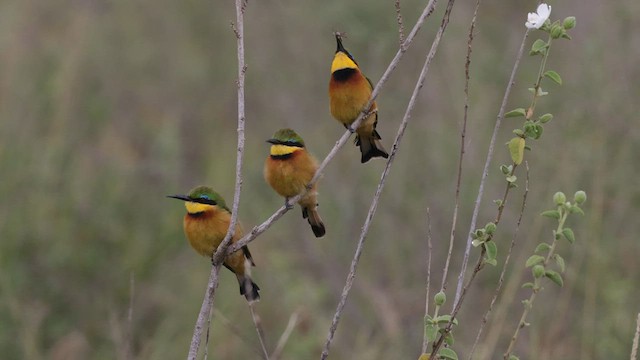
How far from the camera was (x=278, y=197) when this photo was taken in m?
6.04

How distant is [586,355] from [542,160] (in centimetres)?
150

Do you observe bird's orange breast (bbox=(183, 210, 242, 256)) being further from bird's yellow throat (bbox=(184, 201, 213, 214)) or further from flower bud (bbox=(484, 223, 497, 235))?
flower bud (bbox=(484, 223, 497, 235))

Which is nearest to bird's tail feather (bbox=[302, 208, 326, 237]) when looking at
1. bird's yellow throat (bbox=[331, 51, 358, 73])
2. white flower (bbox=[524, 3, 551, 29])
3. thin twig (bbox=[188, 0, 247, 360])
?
bird's yellow throat (bbox=[331, 51, 358, 73])

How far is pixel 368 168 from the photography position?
6055mm

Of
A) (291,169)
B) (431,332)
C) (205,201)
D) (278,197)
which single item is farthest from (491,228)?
(278,197)

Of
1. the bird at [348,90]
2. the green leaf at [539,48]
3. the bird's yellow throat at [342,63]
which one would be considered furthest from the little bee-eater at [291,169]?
the green leaf at [539,48]

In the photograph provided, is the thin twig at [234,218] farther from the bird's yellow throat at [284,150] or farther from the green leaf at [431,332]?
the bird's yellow throat at [284,150]

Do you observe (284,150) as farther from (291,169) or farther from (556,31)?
(556,31)

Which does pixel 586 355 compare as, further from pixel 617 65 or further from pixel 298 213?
pixel 298 213

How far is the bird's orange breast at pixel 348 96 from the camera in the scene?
3479 mm

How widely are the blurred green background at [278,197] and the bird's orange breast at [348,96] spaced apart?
928 millimetres

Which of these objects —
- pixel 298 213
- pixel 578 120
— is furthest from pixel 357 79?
pixel 298 213

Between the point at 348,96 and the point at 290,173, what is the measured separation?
1.25ft

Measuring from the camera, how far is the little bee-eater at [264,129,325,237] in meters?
3.36
